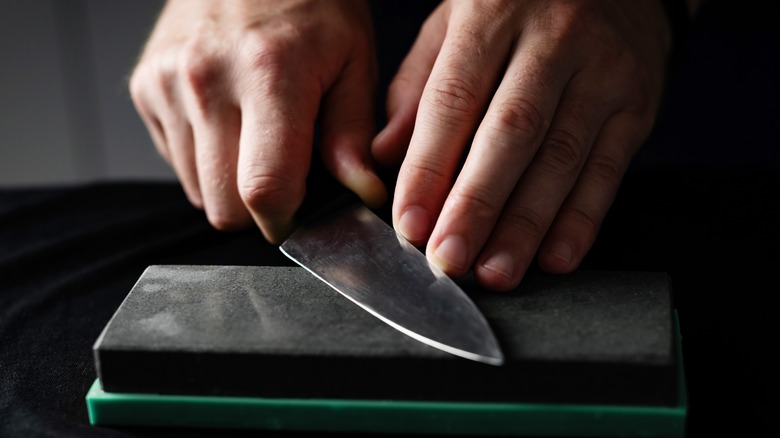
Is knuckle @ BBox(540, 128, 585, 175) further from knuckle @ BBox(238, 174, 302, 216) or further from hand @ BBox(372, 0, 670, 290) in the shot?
knuckle @ BBox(238, 174, 302, 216)

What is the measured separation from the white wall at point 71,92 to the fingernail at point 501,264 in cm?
183

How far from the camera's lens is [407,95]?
2.47ft

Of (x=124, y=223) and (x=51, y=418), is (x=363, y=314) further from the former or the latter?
(x=124, y=223)

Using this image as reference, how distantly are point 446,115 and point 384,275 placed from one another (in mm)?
161

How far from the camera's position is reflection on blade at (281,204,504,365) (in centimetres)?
48

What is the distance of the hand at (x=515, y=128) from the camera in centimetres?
60

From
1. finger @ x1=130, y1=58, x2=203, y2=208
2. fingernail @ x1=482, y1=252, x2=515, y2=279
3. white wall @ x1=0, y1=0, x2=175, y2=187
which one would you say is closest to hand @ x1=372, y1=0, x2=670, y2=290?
fingernail @ x1=482, y1=252, x2=515, y2=279

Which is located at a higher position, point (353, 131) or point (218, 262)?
point (353, 131)

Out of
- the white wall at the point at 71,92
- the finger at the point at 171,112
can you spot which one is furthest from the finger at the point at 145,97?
the white wall at the point at 71,92

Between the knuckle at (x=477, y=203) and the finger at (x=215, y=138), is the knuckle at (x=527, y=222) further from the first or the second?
the finger at (x=215, y=138)

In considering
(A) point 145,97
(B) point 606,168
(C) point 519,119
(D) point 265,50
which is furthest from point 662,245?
(A) point 145,97

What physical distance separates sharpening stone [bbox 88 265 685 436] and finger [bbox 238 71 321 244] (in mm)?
165

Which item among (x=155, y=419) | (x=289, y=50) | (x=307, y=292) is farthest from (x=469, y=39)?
(x=155, y=419)

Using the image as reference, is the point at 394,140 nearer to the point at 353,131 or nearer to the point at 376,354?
the point at 353,131
